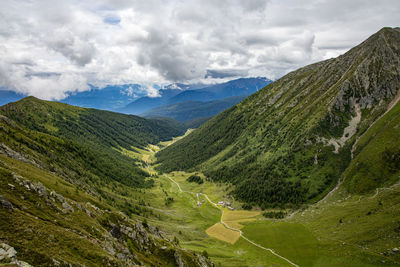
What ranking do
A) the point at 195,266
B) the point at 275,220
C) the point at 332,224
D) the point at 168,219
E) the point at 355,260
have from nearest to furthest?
the point at 195,266 < the point at 355,260 < the point at 332,224 < the point at 275,220 < the point at 168,219

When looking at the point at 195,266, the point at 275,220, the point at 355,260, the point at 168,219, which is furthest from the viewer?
the point at 168,219

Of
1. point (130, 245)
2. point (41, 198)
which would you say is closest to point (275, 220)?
point (130, 245)

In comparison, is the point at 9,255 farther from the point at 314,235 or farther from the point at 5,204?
the point at 314,235

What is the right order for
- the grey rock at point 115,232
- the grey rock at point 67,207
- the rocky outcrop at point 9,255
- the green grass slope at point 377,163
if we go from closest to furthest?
the rocky outcrop at point 9,255, the grey rock at point 67,207, the grey rock at point 115,232, the green grass slope at point 377,163

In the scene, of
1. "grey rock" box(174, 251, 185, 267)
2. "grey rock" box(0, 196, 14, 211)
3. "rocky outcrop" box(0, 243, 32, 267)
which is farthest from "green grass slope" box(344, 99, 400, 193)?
"grey rock" box(0, 196, 14, 211)

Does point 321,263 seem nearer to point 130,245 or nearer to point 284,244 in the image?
point 284,244

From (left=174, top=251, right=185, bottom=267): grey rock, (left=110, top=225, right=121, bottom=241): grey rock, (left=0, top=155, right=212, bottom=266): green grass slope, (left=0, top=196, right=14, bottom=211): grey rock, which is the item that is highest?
(left=0, top=196, right=14, bottom=211): grey rock

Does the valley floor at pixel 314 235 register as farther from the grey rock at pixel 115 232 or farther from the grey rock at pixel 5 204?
the grey rock at pixel 5 204

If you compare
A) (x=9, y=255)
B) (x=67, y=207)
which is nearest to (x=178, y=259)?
(x=67, y=207)

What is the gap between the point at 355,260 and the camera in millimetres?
96188

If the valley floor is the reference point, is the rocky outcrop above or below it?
above

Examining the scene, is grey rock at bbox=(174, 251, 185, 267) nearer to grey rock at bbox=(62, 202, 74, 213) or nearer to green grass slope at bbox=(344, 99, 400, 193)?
grey rock at bbox=(62, 202, 74, 213)

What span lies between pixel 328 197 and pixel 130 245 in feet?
572

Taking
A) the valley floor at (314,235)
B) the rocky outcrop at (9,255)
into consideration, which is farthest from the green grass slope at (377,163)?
the rocky outcrop at (9,255)
